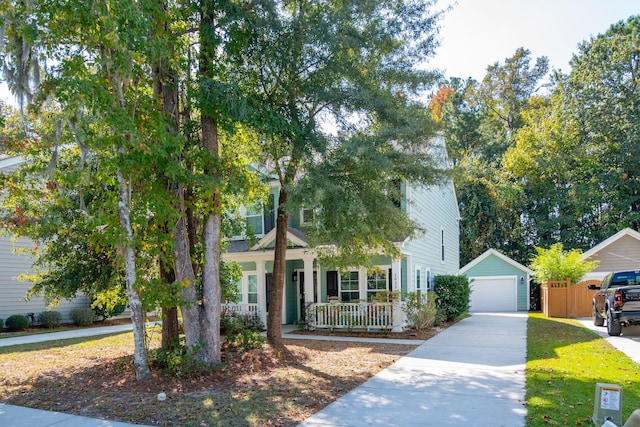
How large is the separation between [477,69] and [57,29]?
1492 inches

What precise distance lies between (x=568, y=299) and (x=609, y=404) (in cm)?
1668

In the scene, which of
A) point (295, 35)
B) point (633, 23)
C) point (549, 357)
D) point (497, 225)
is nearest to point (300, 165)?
point (295, 35)

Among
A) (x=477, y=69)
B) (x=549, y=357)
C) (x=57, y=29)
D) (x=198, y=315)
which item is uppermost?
(x=477, y=69)

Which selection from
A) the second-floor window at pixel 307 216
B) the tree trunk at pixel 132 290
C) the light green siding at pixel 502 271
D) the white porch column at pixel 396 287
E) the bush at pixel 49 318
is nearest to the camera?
the tree trunk at pixel 132 290

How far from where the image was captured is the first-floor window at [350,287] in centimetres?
1609

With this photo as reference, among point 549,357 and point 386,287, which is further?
point 386,287

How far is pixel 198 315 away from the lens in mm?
8664

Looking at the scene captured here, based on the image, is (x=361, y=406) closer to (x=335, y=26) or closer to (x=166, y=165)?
(x=166, y=165)

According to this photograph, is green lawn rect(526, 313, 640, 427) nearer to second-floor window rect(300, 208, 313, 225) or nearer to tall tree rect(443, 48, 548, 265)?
second-floor window rect(300, 208, 313, 225)

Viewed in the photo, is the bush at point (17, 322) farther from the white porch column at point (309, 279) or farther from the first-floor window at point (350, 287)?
the first-floor window at point (350, 287)

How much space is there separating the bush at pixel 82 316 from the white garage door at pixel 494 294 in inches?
737

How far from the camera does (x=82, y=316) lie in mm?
18250

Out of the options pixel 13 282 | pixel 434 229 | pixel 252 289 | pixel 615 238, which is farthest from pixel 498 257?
pixel 13 282

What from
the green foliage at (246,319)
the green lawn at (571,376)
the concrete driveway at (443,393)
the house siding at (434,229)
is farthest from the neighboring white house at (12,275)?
the green lawn at (571,376)
